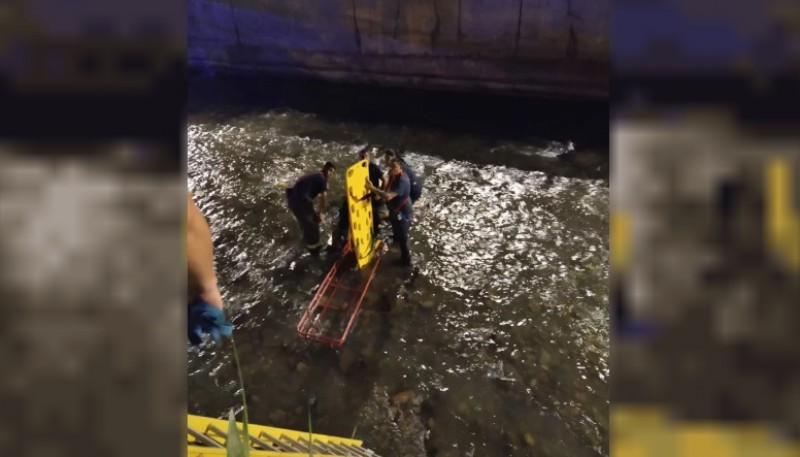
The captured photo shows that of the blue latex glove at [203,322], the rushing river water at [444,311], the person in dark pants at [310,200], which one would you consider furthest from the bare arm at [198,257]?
the person in dark pants at [310,200]

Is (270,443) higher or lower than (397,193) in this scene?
lower

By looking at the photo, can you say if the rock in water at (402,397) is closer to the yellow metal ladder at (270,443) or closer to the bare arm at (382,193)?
the yellow metal ladder at (270,443)

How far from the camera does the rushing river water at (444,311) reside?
4.73 m

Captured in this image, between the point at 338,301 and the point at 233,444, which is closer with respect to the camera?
the point at 233,444

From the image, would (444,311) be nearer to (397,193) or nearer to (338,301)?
(338,301)

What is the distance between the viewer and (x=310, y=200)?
588 centimetres

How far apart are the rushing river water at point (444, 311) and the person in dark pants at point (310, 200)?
14.3 inches

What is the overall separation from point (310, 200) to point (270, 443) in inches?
116

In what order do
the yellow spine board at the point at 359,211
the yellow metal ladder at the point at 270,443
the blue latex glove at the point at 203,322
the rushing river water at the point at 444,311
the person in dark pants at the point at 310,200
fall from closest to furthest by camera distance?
1. the yellow metal ladder at the point at 270,443
2. the blue latex glove at the point at 203,322
3. the rushing river water at the point at 444,311
4. the yellow spine board at the point at 359,211
5. the person in dark pants at the point at 310,200
